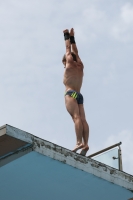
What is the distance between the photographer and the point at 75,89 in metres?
10.1

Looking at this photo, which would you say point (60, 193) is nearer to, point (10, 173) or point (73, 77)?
point (10, 173)

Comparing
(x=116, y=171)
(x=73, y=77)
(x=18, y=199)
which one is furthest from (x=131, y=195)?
(x=73, y=77)

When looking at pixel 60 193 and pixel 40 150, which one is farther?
pixel 60 193

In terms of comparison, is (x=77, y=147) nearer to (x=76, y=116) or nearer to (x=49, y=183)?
(x=76, y=116)

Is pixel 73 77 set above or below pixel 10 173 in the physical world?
above

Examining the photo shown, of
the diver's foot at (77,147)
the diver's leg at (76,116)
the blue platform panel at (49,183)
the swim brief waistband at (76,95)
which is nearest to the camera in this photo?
the blue platform panel at (49,183)

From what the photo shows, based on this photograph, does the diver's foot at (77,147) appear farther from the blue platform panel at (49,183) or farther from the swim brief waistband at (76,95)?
the blue platform panel at (49,183)

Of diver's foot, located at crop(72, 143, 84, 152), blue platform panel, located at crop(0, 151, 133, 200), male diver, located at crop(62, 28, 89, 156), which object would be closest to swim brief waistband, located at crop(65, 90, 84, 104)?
male diver, located at crop(62, 28, 89, 156)

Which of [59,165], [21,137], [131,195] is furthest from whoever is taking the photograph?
[131,195]

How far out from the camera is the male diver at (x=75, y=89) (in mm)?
9438

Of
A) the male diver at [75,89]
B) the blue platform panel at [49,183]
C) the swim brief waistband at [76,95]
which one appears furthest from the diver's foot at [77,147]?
the blue platform panel at [49,183]

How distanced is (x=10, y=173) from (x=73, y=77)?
10.7ft

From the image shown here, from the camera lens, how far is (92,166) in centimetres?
745

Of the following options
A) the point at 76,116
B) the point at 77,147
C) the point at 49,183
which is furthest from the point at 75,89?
the point at 49,183
